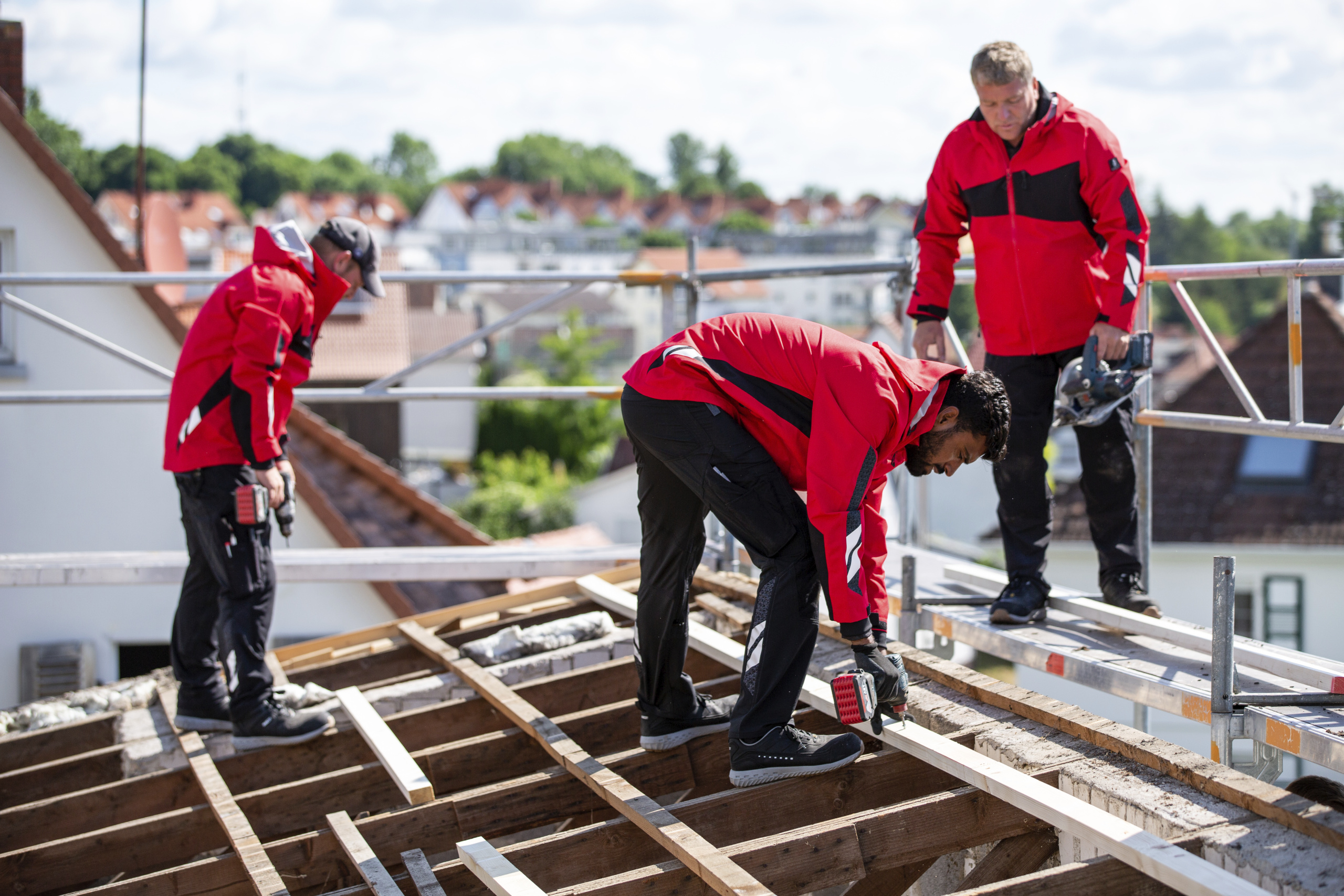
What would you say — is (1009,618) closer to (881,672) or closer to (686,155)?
(881,672)

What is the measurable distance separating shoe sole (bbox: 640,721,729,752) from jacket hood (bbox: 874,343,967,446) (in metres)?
1.11

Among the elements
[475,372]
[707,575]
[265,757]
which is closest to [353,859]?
[265,757]

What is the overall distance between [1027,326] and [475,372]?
50.6 meters

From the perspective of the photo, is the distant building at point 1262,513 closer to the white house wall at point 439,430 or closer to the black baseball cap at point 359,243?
the black baseball cap at point 359,243

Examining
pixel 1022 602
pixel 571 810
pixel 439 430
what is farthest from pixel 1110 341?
pixel 439 430

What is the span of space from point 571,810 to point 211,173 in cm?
12922

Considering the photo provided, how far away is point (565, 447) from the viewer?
151 ft

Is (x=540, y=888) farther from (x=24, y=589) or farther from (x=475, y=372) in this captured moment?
(x=475, y=372)

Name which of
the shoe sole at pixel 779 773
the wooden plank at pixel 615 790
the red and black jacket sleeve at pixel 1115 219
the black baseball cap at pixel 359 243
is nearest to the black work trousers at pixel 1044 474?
the red and black jacket sleeve at pixel 1115 219

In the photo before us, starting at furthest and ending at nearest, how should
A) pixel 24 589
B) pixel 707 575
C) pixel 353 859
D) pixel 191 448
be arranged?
pixel 24 589, pixel 707 575, pixel 191 448, pixel 353 859

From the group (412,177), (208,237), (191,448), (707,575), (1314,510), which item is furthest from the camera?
(412,177)

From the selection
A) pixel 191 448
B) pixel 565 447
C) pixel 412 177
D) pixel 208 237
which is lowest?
pixel 565 447

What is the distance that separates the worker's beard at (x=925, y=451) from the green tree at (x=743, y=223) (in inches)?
4032

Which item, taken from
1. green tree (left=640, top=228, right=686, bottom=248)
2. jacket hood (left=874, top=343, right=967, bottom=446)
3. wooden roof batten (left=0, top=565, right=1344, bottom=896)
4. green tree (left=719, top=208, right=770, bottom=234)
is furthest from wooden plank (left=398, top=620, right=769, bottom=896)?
green tree (left=719, top=208, right=770, bottom=234)
